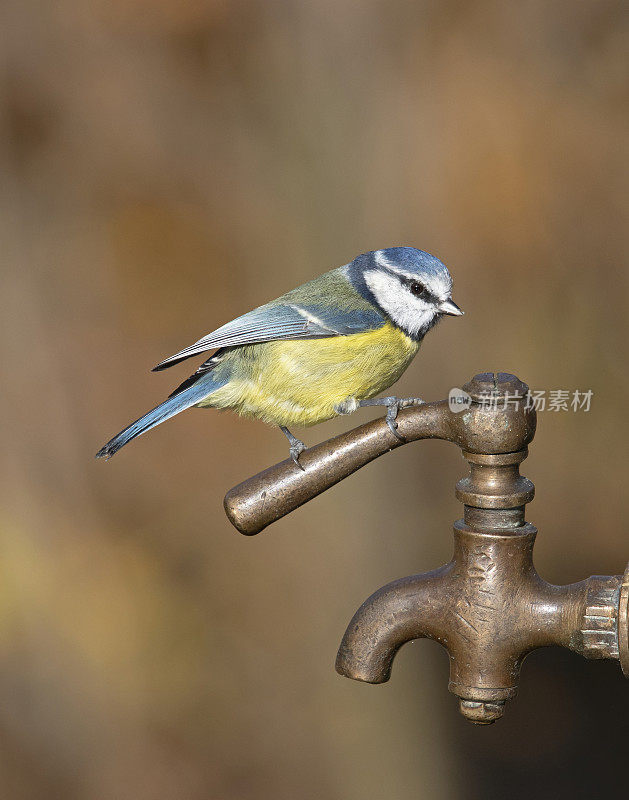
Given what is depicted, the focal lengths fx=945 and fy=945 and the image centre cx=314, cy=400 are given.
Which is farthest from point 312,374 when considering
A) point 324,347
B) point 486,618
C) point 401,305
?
point 486,618

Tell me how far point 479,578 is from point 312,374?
380mm

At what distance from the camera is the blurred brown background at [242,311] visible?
5.98ft

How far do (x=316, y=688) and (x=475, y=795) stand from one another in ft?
1.48

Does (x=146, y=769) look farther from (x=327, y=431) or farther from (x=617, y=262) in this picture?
(x=617, y=262)

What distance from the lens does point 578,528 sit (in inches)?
77.8

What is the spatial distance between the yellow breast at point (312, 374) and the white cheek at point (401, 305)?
0.7 inches

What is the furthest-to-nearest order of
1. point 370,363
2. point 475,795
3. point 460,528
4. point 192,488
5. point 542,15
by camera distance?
point 475,795, point 192,488, point 542,15, point 370,363, point 460,528

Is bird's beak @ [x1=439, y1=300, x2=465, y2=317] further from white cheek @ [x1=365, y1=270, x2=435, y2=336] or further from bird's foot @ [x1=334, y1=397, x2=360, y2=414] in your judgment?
bird's foot @ [x1=334, y1=397, x2=360, y2=414]

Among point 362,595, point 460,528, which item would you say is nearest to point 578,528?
point 362,595

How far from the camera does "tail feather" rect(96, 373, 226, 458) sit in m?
1.18

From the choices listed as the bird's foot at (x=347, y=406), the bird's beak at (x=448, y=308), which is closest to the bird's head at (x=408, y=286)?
the bird's beak at (x=448, y=308)

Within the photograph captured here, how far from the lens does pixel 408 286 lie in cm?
129

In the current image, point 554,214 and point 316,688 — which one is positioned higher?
point 554,214

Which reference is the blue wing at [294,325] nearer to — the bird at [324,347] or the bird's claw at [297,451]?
the bird at [324,347]
